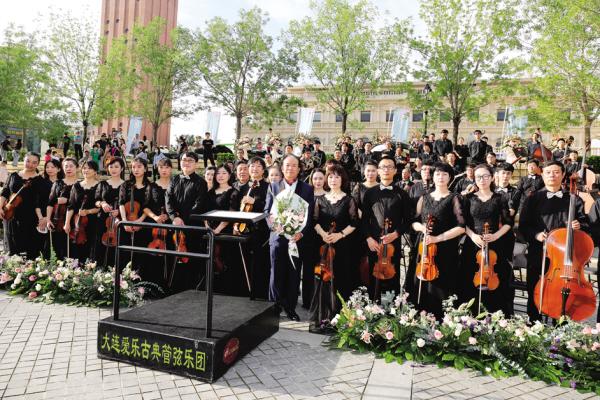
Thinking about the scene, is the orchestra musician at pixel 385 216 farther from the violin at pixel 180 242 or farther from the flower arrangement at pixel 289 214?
the violin at pixel 180 242

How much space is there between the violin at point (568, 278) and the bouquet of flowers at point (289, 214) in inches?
106

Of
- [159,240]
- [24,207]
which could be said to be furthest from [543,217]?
[24,207]

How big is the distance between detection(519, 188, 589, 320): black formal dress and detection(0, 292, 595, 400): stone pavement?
55.2 inches

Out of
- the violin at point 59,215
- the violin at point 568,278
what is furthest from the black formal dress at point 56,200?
the violin at point 568,278

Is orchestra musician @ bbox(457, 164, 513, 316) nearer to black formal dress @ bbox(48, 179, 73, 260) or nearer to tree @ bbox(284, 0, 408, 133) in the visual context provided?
black formal dress @ bbox(48, 179, 73, 260)

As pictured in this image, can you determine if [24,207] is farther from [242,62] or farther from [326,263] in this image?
[242,62]

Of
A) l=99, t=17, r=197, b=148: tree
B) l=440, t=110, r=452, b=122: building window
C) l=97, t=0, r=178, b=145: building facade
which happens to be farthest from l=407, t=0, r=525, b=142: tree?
l=97, t=0, r=178, b=145: building facade

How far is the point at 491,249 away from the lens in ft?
17.1

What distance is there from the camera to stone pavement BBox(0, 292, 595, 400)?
3795 mm

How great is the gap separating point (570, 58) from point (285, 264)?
19535 millimetres

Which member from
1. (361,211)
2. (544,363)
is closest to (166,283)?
(361,211)

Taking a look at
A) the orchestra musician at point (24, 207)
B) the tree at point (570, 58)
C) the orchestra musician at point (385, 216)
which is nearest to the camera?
the orchestra musician at point (385, 216)

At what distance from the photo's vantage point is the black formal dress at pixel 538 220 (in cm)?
516

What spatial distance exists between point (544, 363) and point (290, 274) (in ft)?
9.84
